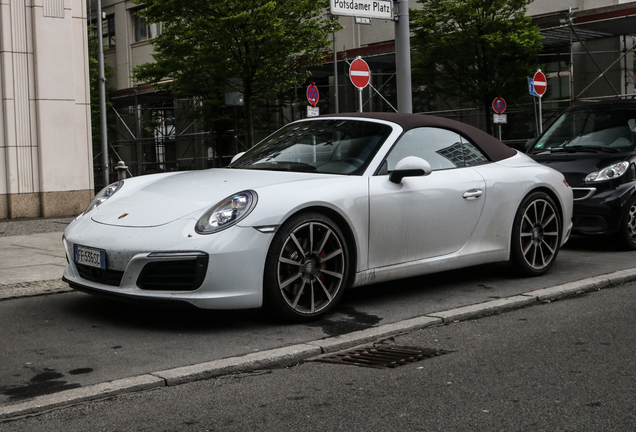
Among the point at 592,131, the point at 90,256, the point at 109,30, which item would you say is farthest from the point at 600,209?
the point at 109,30

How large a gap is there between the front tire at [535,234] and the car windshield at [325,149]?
59.4 inches

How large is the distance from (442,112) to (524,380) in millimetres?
29073

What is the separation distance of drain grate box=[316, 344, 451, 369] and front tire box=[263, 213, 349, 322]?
0.65 m

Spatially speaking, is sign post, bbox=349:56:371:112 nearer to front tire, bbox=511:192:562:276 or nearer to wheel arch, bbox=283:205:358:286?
front tire, bbox=511:192:562:276

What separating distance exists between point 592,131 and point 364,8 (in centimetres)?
312

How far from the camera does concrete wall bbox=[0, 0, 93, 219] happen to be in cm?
1461

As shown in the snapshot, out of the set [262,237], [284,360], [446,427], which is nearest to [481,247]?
[262,237]

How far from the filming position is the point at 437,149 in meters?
6.38

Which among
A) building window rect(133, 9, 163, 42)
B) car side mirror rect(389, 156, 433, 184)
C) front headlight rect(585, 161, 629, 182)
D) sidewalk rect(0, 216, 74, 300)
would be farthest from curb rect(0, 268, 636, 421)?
building window rect(133, 9, 163, 42)

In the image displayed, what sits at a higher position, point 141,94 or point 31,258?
point 141,94

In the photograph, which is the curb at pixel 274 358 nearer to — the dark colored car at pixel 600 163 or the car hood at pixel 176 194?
the car hood at pixel 176 194

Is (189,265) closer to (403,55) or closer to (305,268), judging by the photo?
(305,268)

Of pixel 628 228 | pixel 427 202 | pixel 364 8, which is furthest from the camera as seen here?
pixel 364 8

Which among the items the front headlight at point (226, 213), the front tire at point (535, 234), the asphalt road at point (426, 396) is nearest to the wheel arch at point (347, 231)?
the front headlight at point (226, 213)
